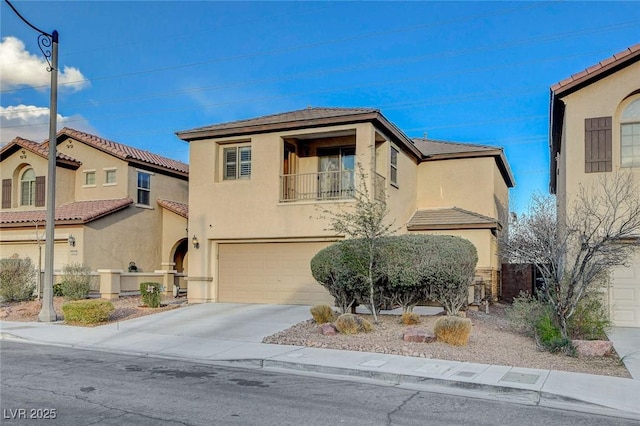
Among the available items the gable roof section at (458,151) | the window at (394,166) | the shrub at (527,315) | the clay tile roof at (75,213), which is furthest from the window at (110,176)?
the shrub at (527,315)

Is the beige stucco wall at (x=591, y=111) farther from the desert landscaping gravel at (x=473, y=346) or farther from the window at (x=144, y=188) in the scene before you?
the window at (x=144, y=188)

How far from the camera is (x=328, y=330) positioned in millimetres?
12680

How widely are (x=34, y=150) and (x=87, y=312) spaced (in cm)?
1279

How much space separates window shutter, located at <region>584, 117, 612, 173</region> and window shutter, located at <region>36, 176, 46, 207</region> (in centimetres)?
2169

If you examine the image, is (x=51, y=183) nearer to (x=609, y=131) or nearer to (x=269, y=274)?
(x=269, y=274)

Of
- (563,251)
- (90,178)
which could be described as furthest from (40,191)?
(563,251)

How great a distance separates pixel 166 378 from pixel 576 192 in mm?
12073

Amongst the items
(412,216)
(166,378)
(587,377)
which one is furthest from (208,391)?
(412,216)

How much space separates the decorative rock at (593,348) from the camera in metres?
10.4

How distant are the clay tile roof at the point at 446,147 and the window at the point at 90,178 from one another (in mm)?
14582

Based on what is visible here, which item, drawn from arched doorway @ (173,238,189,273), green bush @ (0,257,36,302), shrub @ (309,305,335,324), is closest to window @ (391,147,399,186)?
shrub @ (309,305,335,324)

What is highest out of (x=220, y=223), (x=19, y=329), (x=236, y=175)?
(x=236, y=175)

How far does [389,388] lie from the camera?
8.48m

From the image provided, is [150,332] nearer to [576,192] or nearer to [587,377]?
[587,377]
